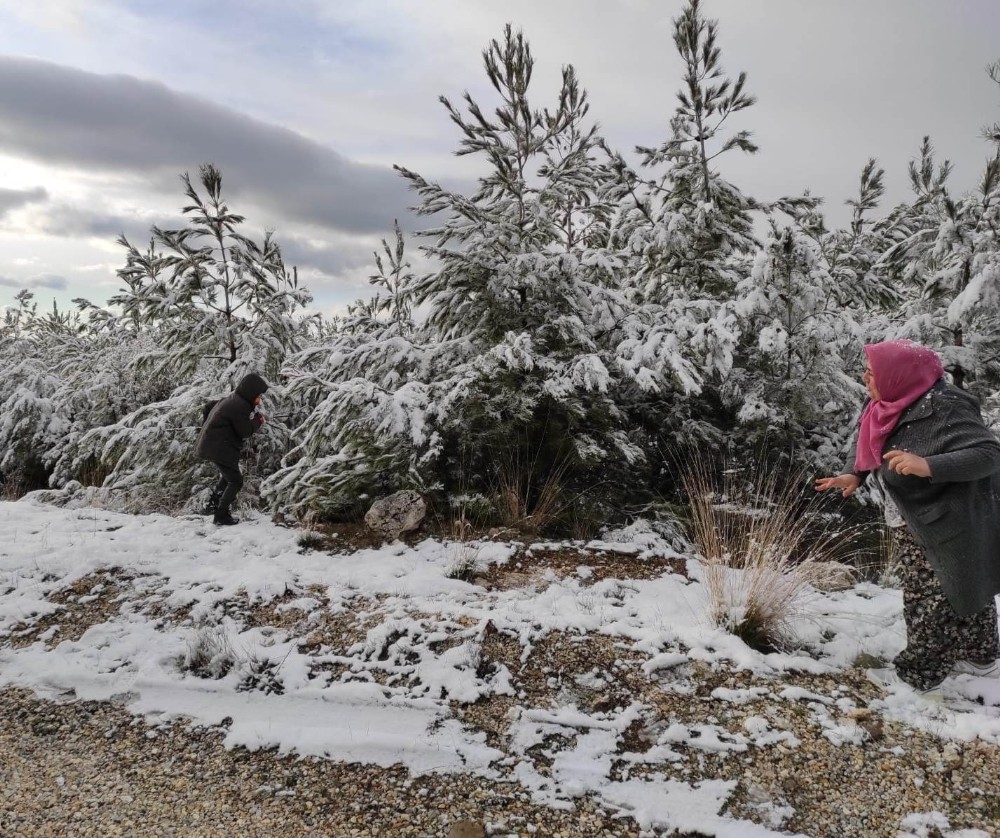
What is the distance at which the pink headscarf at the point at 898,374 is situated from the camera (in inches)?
101

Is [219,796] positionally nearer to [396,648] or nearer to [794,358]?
[396,648]

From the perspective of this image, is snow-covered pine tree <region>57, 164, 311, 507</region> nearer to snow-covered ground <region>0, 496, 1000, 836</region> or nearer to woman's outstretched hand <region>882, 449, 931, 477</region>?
snow-covered ground <region>0, 496, 1000, 836</region>

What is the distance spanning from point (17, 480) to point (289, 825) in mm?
11575

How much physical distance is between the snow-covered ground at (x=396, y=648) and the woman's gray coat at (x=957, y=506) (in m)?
0.63

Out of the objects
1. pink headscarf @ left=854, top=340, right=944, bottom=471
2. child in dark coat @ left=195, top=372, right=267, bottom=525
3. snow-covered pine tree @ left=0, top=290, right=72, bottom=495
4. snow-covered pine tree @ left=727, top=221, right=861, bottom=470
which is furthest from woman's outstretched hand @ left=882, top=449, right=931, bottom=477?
snow-covered pine tree @ left=0, top=290, right=72, bottom=495

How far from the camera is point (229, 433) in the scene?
593 centimetres

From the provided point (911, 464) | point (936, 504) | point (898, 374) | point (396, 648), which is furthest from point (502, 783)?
point (898, 374)

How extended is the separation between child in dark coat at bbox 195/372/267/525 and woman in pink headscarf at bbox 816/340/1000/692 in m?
5.52

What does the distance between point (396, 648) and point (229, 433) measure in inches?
144

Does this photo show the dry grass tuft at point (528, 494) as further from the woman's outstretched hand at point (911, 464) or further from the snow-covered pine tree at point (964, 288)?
the snow-covered pine tree at point (964, 288)

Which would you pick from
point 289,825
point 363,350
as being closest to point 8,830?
point 289,825

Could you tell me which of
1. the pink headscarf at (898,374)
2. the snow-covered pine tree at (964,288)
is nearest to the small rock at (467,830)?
the pink headscarf at (898,374)

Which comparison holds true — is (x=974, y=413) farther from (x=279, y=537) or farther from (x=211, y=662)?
(x=279, y=537)

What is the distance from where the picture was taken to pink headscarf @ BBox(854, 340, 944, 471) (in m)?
2.57
